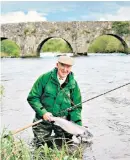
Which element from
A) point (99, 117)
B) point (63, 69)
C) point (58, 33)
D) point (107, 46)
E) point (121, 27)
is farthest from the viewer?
point (107, 46)

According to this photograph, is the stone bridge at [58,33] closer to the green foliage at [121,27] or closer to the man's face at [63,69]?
the green foliage at [121,27]

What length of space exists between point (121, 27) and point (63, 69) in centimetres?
3935

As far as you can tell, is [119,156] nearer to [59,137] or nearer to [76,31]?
[59,137]

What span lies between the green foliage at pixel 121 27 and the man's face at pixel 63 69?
38.8 meters

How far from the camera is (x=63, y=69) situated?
6527 millimetres

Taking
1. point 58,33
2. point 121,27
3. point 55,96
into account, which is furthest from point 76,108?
point 58,33

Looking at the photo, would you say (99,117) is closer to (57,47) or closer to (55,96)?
(55,96)

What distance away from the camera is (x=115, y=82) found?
734 inches

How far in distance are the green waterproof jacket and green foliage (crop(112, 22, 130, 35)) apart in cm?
3858

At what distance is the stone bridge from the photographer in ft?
150

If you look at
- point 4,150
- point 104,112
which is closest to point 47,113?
point 4,150

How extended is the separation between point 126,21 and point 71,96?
39.5m

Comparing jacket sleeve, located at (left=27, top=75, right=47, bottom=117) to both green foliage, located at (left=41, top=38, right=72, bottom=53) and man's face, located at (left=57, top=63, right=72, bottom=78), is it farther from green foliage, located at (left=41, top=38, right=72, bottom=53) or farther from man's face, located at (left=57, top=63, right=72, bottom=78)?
green foliage, located at (left=41, top=38, right=72, bottom=53)

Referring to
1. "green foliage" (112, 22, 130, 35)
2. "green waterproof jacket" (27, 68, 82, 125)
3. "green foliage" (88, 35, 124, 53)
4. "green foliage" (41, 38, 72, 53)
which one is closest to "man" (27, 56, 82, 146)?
"green waterproof jacket" (27, 68, 82, 125)
